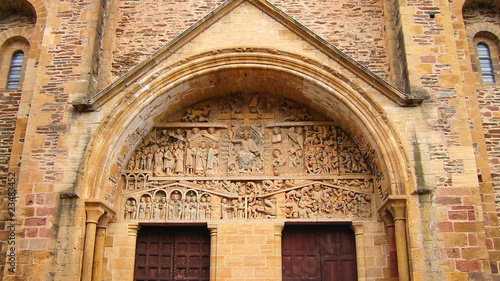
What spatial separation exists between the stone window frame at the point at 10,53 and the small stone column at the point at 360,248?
7.45 m

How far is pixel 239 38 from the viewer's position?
9.88 m

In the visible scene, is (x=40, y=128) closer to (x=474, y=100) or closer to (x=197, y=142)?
(x=197, y=142)

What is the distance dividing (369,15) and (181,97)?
4227 mm

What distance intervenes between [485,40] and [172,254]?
7.77 meters

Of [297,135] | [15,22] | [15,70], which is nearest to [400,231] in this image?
[297,135]

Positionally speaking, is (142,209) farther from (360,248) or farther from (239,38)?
(360,248)

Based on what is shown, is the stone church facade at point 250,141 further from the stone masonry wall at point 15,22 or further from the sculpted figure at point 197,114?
the stone masonry wall at point 15,22

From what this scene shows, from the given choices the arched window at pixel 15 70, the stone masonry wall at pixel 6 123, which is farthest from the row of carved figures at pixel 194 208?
the arched window at pixel 15 70

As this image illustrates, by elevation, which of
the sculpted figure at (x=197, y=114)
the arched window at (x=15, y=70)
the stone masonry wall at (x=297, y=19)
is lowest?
the sculpted figure at (x=197, y=114)

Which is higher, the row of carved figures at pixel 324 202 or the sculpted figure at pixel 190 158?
the sculpted figure at pixel 190 158

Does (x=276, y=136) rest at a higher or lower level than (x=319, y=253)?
higher

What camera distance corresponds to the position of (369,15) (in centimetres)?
1080

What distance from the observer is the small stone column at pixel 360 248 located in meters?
9.24

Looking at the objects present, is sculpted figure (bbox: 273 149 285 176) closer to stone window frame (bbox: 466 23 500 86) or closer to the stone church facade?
the stone church facade
